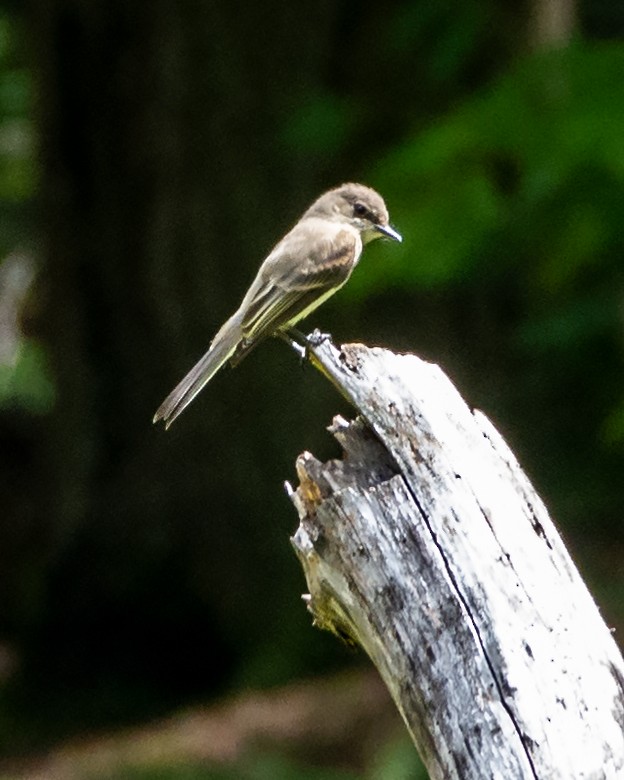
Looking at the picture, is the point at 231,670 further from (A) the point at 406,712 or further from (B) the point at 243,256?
(A) the point at 406,712

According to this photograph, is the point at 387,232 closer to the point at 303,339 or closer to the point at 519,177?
the point at 519,177

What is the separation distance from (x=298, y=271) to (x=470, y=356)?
3494 millimetres

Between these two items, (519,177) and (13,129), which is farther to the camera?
(13,129)

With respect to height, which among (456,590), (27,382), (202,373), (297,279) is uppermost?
(27,382)

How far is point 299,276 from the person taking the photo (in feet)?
18.5

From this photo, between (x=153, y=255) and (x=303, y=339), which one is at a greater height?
(x=153, y=255)

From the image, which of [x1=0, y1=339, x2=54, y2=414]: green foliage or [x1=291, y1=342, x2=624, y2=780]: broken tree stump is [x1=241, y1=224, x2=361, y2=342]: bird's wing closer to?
[x1=291, y1=342, x2=624, y2=780]: broken tree stump

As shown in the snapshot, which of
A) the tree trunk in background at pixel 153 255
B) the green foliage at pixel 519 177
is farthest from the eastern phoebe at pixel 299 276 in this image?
the tree trunk in background at pixel 153 255

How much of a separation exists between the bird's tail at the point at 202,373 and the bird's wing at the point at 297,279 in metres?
0.06

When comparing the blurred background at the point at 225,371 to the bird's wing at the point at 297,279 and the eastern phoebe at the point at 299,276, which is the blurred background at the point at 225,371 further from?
the bird's wing at the point at 297,279

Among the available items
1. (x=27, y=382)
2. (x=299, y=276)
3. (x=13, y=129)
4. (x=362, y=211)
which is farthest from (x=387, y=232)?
(x=27, y=382)

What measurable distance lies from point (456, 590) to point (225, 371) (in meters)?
5.71

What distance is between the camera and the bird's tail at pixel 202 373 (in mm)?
5047

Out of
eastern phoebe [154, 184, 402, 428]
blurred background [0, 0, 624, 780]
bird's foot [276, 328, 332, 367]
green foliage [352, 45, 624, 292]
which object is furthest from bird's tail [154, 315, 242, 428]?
blurred background [0, 0, 624, 780]
